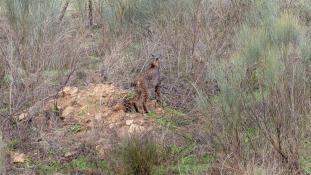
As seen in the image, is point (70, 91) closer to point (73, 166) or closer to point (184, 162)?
point (73, 166)

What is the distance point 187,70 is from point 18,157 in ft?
8.71

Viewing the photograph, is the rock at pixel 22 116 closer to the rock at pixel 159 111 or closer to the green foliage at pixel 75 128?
the green foliage at pixel 75 128

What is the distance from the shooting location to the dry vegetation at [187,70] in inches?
183

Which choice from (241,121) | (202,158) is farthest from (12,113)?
(241,121)

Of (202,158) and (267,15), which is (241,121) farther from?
(267,15)

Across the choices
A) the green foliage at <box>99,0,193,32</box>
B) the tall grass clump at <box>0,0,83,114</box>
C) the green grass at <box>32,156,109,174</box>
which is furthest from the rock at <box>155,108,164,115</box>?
the green foliage at <box>99,0,193,32</box>

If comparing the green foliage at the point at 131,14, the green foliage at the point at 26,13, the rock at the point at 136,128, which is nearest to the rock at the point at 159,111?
the rock at the point at 136,128

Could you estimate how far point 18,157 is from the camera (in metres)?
5.24

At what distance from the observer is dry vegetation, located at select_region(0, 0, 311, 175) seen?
465 centimetres

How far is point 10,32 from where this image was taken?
7.25 metres

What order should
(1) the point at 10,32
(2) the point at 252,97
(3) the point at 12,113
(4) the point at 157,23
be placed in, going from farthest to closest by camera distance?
(4) the point at 157,23, (1) the point at 10,32, (3) the point at 12,113, (2) the point at 252,97

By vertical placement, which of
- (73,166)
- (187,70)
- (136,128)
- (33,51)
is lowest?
(73,166)

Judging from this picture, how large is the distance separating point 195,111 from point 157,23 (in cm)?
243

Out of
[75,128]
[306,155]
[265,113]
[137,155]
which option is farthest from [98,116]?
[306,155]
